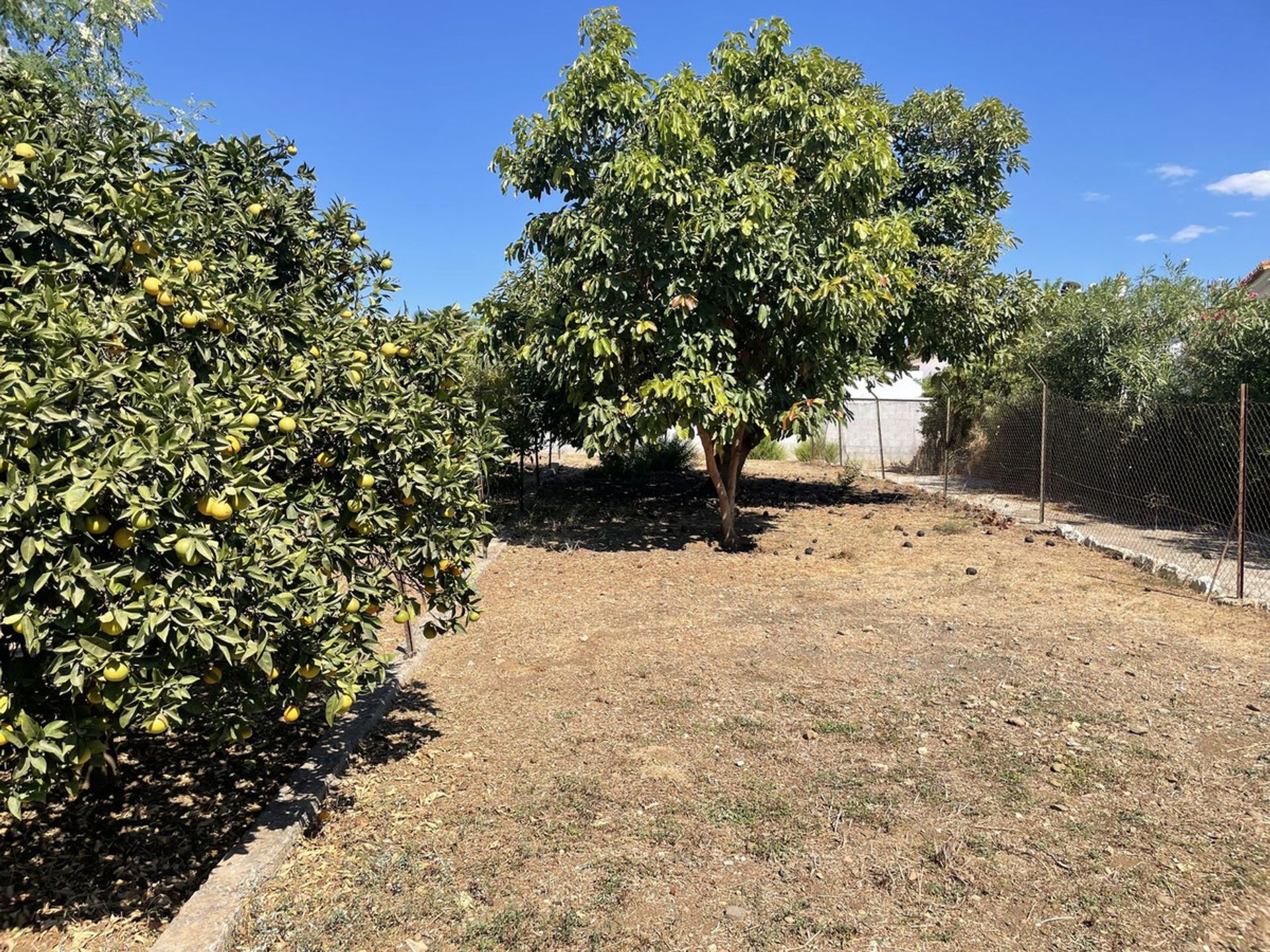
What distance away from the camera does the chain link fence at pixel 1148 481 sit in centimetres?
830

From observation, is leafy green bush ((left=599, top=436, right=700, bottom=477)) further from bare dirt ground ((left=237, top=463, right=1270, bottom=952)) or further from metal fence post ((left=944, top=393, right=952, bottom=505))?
bare dirt ground ((left=237, top=463, right=1270, bottom=952))

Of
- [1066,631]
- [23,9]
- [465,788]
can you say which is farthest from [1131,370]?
[23,9]

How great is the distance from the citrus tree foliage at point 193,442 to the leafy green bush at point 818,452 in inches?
657

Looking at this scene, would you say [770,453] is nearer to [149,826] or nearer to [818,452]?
[818,452]

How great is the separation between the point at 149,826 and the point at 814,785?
117 inches

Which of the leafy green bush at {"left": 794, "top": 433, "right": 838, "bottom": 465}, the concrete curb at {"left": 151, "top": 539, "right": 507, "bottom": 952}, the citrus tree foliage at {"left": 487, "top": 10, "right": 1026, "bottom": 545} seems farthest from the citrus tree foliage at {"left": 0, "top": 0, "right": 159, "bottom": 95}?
the leafy green bush at {"left": 794, "top": 433, "right": 838, "bottom": 465}

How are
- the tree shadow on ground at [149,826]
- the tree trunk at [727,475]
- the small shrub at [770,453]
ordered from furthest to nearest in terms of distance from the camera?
1. the small shrub at [770,453]
2. the tree trunk at [727,475]
3. the tree shadow on ground at [149,826]

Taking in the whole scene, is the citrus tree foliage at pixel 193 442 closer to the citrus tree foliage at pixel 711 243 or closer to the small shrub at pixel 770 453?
the citrus tree foliage at pixel 711 243

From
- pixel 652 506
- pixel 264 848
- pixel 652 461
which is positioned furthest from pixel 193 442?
pixel 652 461

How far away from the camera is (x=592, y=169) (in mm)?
9320

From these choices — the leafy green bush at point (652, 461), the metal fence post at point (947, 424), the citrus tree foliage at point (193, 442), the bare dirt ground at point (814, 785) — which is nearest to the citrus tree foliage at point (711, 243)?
the bare dirt ground at point (814, 785)

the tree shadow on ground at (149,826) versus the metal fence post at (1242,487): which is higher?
the metal fence post at (1242,487)

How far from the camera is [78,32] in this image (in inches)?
482

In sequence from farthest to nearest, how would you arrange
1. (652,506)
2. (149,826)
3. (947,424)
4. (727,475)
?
(947,424)
(652,506)
(727,475)
(149,826)
